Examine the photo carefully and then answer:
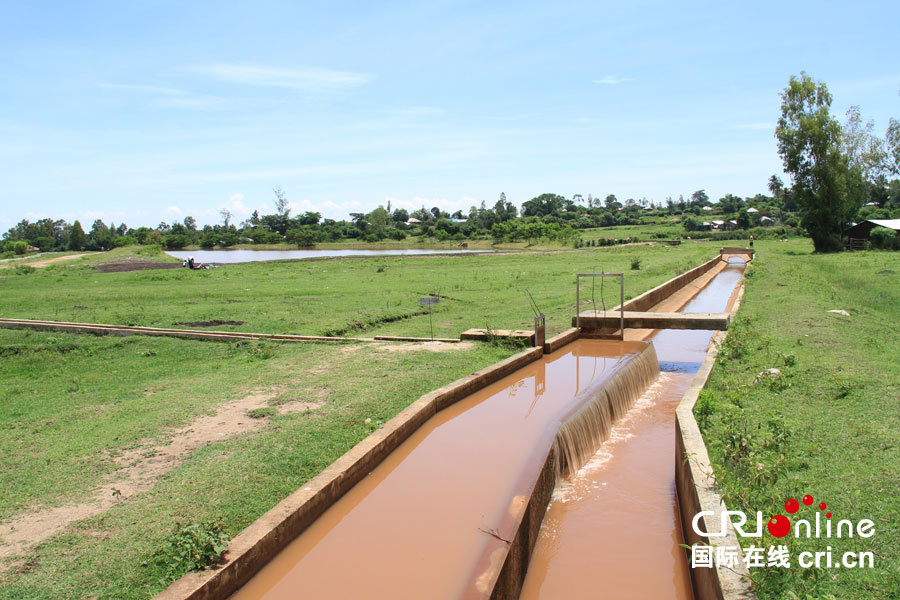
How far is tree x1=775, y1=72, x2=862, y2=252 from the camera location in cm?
4416

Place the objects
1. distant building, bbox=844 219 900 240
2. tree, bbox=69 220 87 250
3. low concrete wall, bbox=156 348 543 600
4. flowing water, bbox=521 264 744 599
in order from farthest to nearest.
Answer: tree, bbox=69 220 87 250 → distant building, bbox=844 219 900 240 → flowing water, bbox=521 264 744 599 → low concrete wall, bbox=156 348 543 600

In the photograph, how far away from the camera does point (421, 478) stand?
22.2 ft

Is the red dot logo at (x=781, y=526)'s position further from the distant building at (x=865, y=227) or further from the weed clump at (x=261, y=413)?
the distant building at (x=865, y=227)

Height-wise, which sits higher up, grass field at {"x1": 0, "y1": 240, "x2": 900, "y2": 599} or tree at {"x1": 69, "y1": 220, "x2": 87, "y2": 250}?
tree at {"x1": 69, "y1": 220, "x2": 87, "y2": 250}

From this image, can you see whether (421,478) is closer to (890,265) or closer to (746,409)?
(746,409)

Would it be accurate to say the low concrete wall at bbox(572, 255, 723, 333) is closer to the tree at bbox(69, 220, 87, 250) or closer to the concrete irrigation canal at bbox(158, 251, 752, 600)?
the concrete irrigation canal at bbox(158, 251, 752, 600)

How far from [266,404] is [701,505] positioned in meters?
5.66

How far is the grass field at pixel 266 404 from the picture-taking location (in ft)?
16.1

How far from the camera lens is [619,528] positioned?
644 cm

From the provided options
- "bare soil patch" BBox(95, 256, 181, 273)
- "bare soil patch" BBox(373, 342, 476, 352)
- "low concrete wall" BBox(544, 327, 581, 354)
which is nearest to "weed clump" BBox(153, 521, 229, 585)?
"bare soil patch" BBox(373, 342, 476, 352)

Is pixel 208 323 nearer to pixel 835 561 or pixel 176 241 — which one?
pixel 835 561

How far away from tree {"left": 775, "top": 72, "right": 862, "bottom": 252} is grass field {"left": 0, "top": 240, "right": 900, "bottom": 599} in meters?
29.5

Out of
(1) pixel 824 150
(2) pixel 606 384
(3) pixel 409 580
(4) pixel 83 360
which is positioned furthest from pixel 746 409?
(1) pixel 824 150

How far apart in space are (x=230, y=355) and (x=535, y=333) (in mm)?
6061
